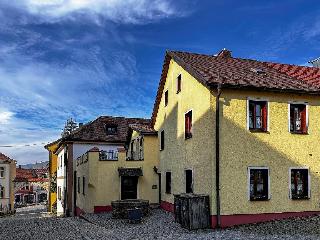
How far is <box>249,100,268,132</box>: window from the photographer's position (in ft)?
53.4

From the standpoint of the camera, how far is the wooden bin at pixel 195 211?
14.8 m

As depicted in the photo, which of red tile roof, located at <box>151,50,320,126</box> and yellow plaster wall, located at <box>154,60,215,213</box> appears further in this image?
red tile roof, located at <box>151,50,320,126</box>

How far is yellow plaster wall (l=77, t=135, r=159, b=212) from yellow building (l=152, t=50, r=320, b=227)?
558 centimetres

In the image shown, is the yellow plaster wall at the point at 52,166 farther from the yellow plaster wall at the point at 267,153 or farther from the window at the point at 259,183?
the window at the point at 259,183

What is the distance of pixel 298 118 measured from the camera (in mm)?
17062

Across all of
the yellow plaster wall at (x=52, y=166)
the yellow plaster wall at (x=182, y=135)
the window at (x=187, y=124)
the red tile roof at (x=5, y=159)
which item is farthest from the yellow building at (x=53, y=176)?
the window at (x=187, y=124)

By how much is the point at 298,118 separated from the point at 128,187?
453 inches

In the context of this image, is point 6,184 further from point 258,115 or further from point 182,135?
point 258,115

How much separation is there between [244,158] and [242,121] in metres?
1.62

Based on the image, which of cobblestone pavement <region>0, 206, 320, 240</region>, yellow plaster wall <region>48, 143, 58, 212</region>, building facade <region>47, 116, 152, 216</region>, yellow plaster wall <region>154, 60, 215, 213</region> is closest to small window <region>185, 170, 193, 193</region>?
yellow plaster wall <region>154, 60, 215, 213</region>

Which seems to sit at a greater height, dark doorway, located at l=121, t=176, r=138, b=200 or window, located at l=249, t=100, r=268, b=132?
window, located at l=249, t=100, r=268, b=132

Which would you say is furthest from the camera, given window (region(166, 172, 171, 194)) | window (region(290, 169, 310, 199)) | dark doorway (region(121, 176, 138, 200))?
dark doorway (region(121, 176, 138, 200))

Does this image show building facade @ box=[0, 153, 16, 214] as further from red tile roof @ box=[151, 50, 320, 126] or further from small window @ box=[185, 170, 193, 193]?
small window @ box=[185, 170, 193, 193]

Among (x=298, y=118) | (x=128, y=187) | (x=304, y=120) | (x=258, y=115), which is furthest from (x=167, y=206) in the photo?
(x=304, y=120)
